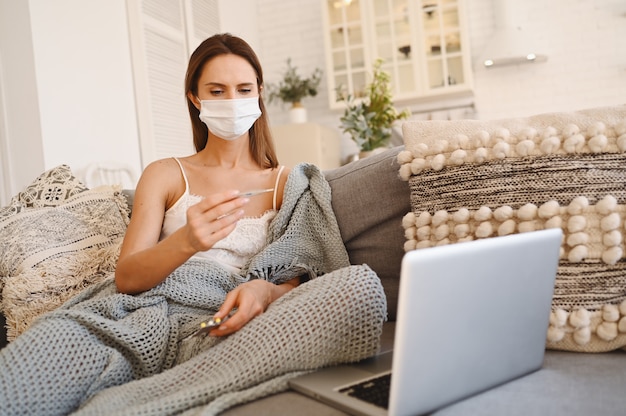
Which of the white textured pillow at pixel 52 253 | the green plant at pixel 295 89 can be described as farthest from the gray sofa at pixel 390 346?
the green plant at pixel 295 89

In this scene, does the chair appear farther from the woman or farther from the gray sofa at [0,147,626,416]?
the gray sofa at [0,147,626,416]

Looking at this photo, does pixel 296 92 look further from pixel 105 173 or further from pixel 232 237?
pixel 232 237

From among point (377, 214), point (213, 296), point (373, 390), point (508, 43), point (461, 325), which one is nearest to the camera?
point (461, 325)

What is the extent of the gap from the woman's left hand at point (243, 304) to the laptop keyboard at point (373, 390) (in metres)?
0.24

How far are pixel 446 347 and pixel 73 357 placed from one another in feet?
1.82

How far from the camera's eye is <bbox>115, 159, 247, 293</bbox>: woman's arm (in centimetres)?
93

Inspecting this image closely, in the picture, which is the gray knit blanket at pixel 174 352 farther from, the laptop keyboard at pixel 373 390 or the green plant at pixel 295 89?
the green plant at pixel 295 89

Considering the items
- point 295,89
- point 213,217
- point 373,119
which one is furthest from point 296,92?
point 213,217

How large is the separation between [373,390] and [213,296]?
1.55ft

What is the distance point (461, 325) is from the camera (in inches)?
23.9

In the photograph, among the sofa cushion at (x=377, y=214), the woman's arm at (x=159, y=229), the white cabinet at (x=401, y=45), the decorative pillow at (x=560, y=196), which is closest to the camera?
the decorative pillow at (x=560, y=196)

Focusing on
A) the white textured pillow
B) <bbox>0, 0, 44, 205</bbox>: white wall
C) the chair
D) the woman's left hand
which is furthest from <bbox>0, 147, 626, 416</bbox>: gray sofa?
<bbox>0, 0, 44, 205</bbox>: white wall

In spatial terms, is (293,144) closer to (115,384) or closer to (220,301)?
(220,301)

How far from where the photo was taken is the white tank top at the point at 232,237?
4.17 feet
